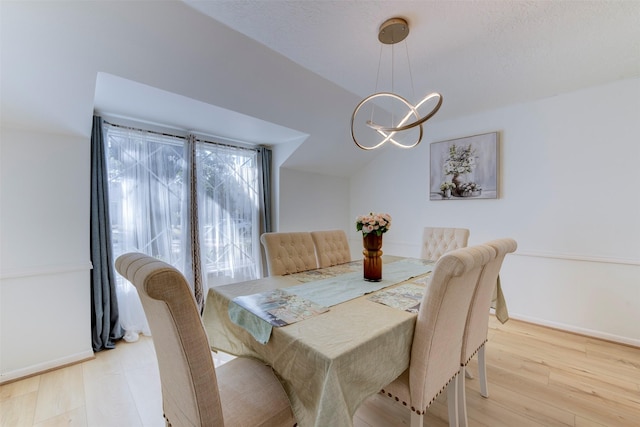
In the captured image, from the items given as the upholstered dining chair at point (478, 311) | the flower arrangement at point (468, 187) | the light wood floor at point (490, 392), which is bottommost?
the light wood floor at point (490, 392)

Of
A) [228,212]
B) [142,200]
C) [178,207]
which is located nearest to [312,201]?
[228,212]

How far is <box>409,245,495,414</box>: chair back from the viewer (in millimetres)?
1061

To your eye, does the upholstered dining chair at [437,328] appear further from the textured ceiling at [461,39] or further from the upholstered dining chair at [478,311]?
the textured ceiling at [461,39]

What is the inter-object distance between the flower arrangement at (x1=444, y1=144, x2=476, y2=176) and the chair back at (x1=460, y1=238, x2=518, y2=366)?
201cm

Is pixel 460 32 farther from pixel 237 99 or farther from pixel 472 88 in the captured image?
pixel 237 99

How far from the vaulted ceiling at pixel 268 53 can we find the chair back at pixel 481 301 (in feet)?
4.63

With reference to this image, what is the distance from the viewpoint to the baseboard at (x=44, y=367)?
1.93 meters

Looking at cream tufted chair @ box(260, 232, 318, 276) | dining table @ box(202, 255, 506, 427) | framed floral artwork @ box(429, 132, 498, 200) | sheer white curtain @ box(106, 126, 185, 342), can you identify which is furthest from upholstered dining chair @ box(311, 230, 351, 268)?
framed floral artwork @ box(429, 132, 498, 200)

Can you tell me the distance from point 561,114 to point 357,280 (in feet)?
9.37

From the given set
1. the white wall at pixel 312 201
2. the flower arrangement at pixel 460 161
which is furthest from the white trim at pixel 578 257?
the white wall at pixel 312 201

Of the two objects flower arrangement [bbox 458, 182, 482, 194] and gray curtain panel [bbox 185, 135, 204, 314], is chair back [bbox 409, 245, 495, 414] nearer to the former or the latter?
flower arrangement [bbox 458, 182, 482, 194]

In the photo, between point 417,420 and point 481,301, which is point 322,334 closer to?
point 417,420

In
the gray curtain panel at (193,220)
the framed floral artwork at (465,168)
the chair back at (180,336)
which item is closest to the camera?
the chair back at (180,336)

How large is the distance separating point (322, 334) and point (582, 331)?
3.15 meters
